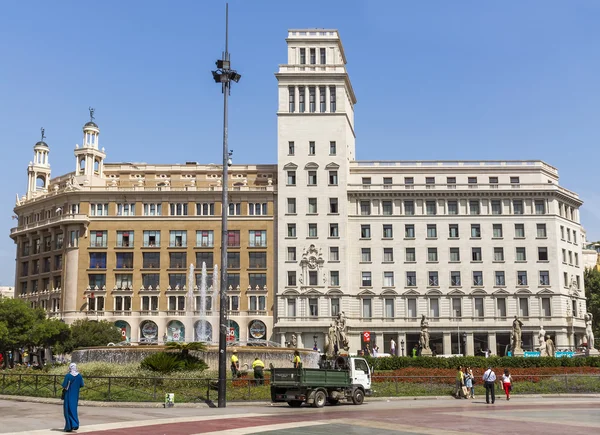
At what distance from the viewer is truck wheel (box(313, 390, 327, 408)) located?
107ft

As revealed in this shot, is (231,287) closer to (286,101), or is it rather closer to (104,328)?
(104,328)

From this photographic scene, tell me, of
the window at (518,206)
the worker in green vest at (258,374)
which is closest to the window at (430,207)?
the window at (518,206)

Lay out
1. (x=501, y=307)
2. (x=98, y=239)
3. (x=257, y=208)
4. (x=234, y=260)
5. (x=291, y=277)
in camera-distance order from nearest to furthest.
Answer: (x=501, y=307)
(x=291, y=277)
(x=234, y=260)
(x=257, y=208)
(x=98, y=239)

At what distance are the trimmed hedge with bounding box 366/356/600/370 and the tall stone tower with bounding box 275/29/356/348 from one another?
3503 cm

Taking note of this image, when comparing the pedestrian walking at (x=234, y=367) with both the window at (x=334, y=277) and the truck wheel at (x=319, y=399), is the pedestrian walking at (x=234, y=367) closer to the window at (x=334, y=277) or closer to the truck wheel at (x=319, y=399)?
the truck wheel at (x=319, y=399)

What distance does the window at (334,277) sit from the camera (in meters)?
90.8

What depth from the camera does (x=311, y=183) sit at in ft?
304

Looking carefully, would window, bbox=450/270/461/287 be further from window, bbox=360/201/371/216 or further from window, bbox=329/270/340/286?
window, bbox=329/270/340/286

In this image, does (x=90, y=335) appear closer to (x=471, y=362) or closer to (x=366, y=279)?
(x=366, y=279)

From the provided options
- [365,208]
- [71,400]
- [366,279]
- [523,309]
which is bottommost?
[71,400]

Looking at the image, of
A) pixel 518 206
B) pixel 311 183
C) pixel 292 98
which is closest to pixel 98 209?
pixel 311 183

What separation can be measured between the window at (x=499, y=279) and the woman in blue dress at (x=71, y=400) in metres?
73.7

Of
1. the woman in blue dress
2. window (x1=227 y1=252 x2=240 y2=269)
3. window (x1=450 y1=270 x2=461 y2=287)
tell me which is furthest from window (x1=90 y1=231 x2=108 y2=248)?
the woman in blue dress

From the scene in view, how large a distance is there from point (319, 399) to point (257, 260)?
2402 inches
